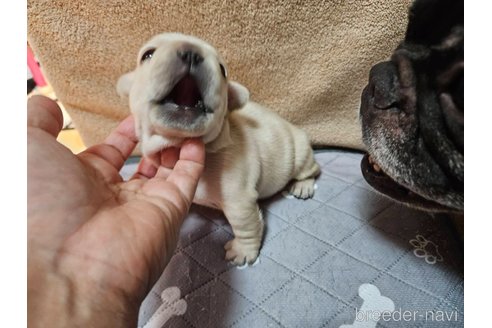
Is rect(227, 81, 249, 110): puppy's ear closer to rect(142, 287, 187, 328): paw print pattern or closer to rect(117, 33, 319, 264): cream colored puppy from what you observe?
rect(117, 33, 319, 264): cream colored puppy

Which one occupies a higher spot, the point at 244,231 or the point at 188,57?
the point at 188,57

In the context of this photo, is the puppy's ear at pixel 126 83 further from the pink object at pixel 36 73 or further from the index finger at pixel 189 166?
the pink object at pixel 36 73

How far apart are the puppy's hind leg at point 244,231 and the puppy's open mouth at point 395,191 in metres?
0.37

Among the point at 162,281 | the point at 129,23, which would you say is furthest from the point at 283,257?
the point at 129,23

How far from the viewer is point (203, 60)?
875mm

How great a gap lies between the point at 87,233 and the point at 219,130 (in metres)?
0.44

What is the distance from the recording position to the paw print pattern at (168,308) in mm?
958

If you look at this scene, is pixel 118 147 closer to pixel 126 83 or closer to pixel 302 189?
pixel 126 83

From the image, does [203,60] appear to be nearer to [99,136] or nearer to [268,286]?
[268,286]

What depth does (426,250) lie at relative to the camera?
111 centimetres

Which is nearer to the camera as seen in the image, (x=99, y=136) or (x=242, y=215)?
(x=242, y=215)

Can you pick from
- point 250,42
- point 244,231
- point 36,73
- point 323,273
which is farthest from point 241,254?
point 36,73

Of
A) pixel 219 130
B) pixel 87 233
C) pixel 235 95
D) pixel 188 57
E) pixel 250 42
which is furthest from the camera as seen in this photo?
pixel 250 42

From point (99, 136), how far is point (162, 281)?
884 mm
